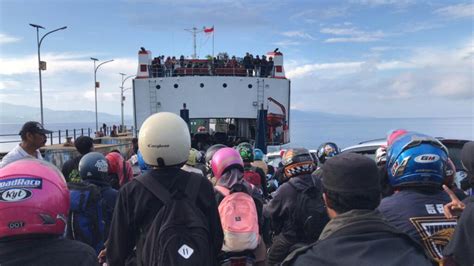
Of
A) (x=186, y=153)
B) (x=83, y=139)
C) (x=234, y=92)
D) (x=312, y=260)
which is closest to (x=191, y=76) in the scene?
(x=234, y=92)

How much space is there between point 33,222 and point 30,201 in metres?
0.09

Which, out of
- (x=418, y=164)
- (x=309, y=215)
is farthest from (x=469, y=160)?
(x=309, y=215)

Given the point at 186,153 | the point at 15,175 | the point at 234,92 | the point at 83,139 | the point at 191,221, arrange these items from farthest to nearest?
the point at 234,92 < the point at 83,139 < the point at 186,153 < the point at 191,221 < the point at 15,175

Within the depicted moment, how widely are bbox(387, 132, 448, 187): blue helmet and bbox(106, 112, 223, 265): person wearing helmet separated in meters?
1.11

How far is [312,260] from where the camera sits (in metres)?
1.61

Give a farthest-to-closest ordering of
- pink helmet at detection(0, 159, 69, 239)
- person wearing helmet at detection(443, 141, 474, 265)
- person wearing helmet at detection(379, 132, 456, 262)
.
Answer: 1. person wearing helmet at detection(379, 132, 456, 262)
2. person wearing helmet at detection(443, 141, 474, 265)
3. pink helmet at detection(0, 159, 69, 239)

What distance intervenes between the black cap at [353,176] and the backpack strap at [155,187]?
938mm

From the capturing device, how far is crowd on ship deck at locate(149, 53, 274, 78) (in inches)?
637

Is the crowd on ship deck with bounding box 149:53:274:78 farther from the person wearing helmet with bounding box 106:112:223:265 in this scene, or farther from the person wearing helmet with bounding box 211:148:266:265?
the person wearing helmet with bounding box 106:112:223:265

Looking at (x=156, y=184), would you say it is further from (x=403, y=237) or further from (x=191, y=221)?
(x=403, y=237)

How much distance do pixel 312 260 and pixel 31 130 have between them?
4384mm

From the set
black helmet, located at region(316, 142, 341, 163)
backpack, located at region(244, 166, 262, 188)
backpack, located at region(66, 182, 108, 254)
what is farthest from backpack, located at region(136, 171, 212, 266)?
black helmet, located at region(316, 142, 341, 163)

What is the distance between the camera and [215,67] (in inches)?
656

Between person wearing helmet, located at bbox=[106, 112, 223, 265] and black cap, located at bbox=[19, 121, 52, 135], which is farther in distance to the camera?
black cap, located at bbox=[19, 121, 52, 135]
